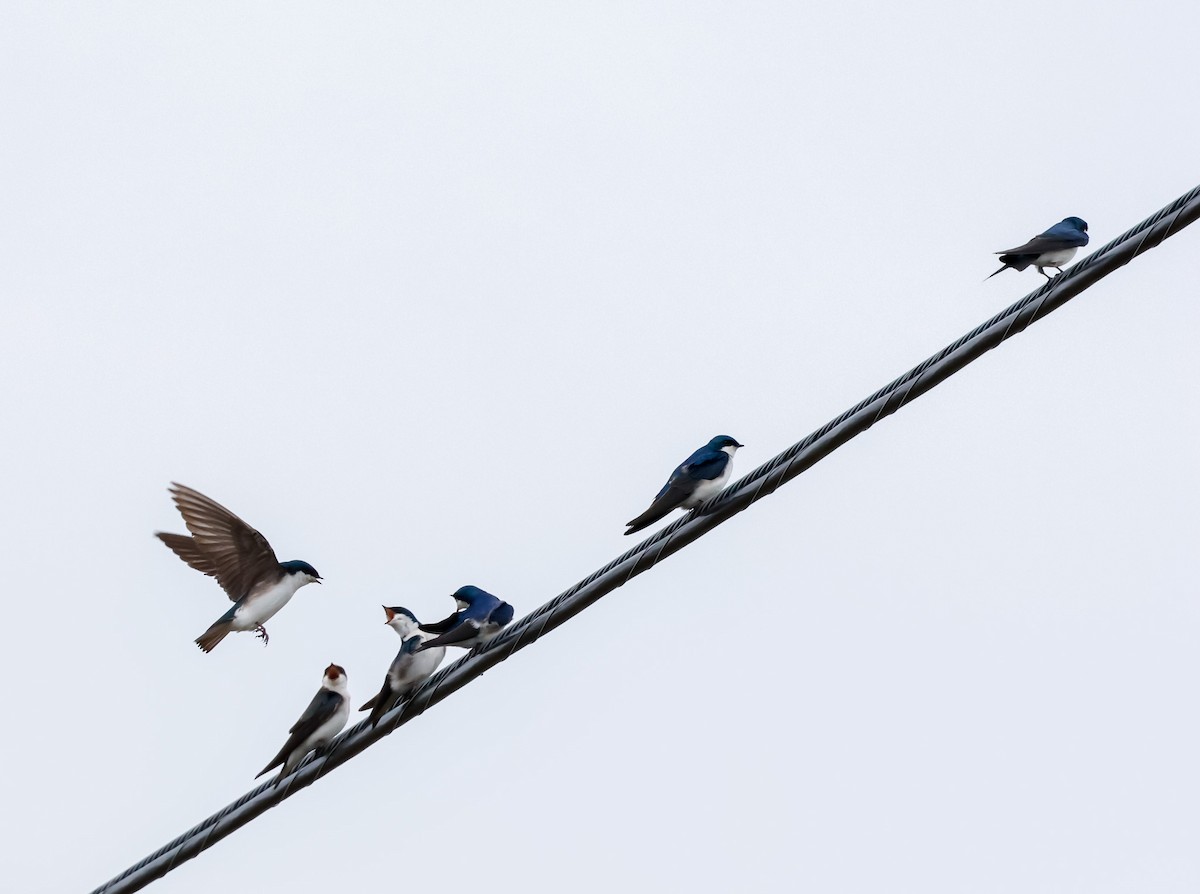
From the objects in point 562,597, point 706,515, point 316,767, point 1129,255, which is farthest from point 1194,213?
point 316,767

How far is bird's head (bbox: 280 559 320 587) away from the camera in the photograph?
9883mm

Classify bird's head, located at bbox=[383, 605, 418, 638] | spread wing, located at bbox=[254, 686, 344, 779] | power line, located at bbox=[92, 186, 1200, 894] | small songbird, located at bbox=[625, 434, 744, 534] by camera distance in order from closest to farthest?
power line, located at bbox=[92, 186, 1200, 894], small songbird, located at bbox=[625, 434, 744, 534], spread wing, located at bbox=[254, 686, 344, 779], bird's head, located at bbox=[383, 605, 418, 638]

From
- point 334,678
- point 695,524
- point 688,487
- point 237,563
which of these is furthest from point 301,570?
point 695,524

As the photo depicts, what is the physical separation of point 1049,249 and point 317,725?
155 inches

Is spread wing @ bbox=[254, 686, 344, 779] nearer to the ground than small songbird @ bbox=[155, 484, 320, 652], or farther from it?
nearer to the ground

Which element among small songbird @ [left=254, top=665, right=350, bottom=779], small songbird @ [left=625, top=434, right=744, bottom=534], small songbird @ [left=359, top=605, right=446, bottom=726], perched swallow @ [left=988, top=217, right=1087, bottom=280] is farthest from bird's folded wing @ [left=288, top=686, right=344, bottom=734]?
perched swallow @ [left=988, top=217, right=1087, bottom=280]

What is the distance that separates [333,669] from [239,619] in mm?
1689

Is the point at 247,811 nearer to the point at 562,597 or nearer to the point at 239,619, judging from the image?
the point at 562,597

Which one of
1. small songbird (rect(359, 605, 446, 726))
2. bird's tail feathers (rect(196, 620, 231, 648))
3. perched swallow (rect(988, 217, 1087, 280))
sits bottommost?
small songbird (rect(359, 605, 446, 726))

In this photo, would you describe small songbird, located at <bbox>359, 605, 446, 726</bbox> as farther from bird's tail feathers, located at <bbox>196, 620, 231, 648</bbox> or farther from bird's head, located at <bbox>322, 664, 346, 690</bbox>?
bird's tail feathers, located at <bbox>196, 620, 231, 648</bbox>

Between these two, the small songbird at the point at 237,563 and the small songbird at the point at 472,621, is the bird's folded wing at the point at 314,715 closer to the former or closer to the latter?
the small songbird at the point at 472,621

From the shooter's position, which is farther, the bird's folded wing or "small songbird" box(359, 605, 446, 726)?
the bird's folded wing

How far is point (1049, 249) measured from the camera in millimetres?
9359

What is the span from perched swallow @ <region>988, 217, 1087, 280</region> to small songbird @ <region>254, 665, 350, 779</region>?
3543 millimetres
